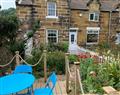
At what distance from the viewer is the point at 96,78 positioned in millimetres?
7043

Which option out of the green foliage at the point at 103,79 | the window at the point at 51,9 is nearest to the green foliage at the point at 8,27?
the green foliage at the point at 103,79

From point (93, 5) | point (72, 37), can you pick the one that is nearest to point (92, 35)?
point (72, 37)

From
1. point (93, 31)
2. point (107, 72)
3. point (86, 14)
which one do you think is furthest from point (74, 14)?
point (107, 72)

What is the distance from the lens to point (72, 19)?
2156cm

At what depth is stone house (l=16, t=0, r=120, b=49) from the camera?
19500 mm

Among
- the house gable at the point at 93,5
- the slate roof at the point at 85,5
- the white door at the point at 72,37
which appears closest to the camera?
the white door at the point at 72,37

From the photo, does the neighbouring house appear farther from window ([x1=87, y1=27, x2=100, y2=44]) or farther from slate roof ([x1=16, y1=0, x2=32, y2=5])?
window ([x1=87, y1=27, x2=100, y2=44])

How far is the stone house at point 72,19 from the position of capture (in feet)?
64.0

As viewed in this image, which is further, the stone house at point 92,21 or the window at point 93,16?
the window at point 93,16

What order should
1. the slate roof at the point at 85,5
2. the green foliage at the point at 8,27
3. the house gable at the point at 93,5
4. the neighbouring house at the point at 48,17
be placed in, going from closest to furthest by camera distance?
the green foliage at the point at 8,27 → the neighbouring house at the point at 48,17 → the slate roof at the point at 85,5 → the house gable at the point at 93,5

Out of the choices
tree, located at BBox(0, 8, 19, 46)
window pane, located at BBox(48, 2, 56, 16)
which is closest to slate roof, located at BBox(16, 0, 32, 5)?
window pane, located at BBox(48, 2, 56, 16)

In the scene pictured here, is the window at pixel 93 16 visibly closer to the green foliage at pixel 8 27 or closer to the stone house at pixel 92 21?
the stone house at pixel 92 21

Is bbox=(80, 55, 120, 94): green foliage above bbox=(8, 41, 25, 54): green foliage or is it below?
below

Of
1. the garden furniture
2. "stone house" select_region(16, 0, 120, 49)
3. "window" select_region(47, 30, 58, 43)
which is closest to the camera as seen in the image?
the garden furniture
